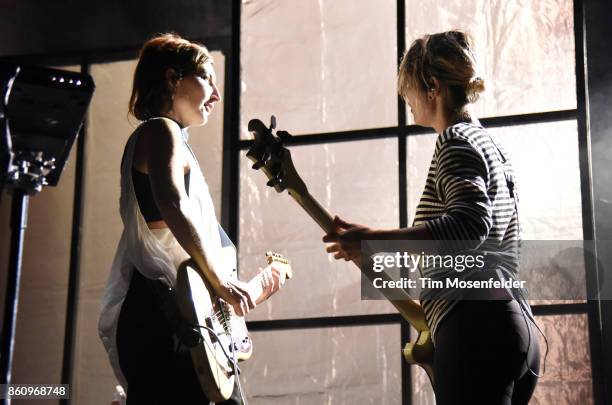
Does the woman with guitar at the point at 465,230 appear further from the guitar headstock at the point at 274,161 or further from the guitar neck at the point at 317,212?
the guitar headstock at the point at 274,161

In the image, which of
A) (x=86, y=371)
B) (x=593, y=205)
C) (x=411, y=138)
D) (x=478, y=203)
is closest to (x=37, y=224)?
(x=86, y=371)

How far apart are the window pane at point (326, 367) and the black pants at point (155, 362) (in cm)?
126

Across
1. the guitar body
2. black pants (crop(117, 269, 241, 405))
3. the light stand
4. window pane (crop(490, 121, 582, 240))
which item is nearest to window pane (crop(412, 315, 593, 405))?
window pane (crop(490, 121, 582, 240))

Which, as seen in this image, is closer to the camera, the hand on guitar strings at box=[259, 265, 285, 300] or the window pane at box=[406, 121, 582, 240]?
the hand on guitar strings at box=[259, 265, 285, 300]

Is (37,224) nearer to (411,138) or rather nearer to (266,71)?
(266,71)

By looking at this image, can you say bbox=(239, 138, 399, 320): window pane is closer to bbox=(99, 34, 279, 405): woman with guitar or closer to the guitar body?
bbox=(99, 34, 279, 405): woman with guitar

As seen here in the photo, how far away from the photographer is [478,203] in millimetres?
1835

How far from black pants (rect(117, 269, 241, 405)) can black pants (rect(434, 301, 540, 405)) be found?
560mm

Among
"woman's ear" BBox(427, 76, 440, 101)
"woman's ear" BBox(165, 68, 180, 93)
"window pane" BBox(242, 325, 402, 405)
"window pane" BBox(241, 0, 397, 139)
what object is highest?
"window pane" BBox(241, 0, 397, 139)

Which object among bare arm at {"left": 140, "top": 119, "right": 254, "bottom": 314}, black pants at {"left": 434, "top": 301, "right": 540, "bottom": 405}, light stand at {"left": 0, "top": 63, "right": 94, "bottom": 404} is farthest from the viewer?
bare arm at {"left": 140, "top": 119, "right": 254, "bottom": 314}

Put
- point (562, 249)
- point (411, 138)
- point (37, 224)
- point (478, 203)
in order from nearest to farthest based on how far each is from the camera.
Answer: point (478, 203) → point (562, 249) → point (411, 138) → point (37, 224)

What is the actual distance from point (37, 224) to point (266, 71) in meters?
1.21

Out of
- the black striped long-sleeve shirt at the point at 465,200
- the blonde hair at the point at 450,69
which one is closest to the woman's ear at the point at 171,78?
the blonde hair at the point at 450,69

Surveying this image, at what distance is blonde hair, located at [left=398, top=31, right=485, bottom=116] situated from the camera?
2059mm
